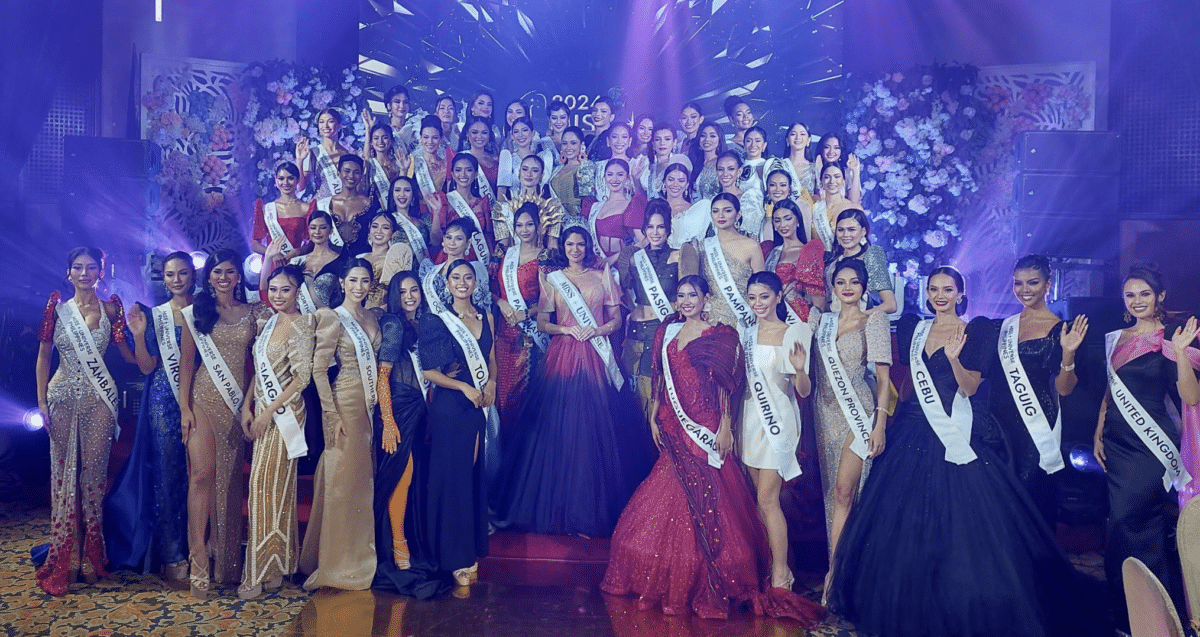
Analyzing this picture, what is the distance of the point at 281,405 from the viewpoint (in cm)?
398

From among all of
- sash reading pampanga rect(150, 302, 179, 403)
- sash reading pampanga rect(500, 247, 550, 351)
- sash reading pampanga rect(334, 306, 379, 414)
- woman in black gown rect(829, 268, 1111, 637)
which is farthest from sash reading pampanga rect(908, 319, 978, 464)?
sash reading pampanga rect(150, 302, 179, 403)

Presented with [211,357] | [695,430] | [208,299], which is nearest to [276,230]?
[208,299]

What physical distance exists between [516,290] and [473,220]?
2.04 ft

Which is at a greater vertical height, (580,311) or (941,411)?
(580,311)

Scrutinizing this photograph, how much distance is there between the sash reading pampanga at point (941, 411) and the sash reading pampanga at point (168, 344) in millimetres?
3044

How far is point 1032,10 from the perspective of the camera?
682 cm

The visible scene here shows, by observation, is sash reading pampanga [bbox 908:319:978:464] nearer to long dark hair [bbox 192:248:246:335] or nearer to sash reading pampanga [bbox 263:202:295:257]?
long dark hair [bbox 192:248:246:335]

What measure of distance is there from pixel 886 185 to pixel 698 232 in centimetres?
197

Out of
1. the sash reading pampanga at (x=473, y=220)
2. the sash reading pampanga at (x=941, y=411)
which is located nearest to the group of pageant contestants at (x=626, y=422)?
the sash reading pampanga at (x=941, y=411)

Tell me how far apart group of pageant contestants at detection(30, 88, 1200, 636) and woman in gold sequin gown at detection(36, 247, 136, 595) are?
0.04ft

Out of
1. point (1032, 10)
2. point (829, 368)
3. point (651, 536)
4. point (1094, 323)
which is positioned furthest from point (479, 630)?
point (1032, 10)

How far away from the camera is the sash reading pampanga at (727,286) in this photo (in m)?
4.46

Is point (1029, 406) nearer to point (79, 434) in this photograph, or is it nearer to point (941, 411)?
point (941, 411)

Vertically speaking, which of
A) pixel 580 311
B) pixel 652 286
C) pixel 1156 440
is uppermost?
pixel 652 286
